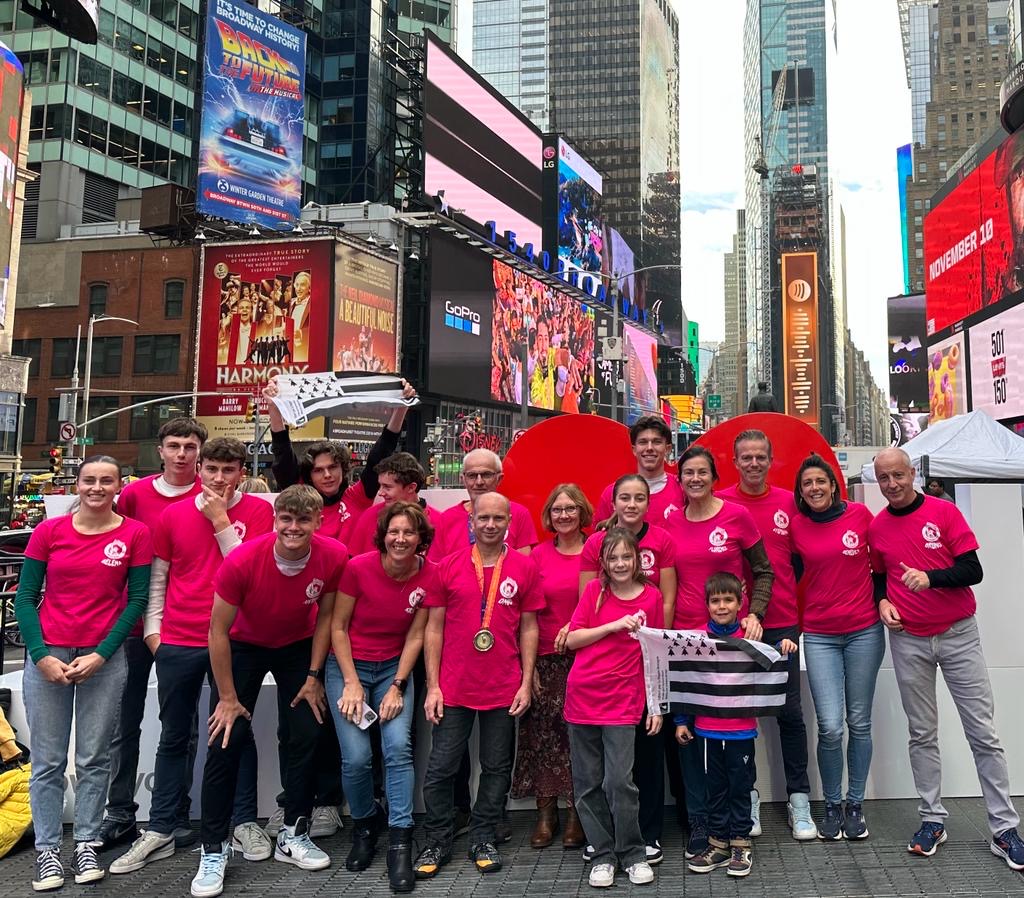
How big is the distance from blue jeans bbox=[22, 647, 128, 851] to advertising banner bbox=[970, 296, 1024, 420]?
96.0 ft

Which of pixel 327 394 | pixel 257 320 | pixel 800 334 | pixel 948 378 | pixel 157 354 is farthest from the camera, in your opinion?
pixel 800 334

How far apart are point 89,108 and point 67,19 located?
26.5 meters

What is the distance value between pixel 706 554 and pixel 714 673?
2.21 feet

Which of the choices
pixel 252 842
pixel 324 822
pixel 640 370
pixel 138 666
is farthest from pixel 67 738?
pixel 640 370

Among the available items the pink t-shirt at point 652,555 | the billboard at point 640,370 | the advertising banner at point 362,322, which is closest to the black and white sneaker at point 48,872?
the pink t-shirt at point 652,555

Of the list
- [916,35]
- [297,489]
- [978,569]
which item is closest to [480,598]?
[297,489]

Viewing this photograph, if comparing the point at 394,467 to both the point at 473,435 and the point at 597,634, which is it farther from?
the point at 473,435

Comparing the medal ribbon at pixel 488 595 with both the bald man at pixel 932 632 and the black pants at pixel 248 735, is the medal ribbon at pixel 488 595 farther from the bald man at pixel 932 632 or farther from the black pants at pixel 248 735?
the bald man at pixel 932 632

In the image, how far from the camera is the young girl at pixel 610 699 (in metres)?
4.95

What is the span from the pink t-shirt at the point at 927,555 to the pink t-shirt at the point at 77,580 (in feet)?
14.7

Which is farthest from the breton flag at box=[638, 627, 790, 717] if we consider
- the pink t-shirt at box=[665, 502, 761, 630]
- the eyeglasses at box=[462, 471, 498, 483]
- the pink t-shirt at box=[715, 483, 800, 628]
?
the eyeglasses at box=[462, 471, 498, 483]

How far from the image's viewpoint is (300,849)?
5.27 m

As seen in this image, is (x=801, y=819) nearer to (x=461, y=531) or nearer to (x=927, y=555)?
(x=927, y=555)

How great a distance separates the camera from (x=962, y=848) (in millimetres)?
5309
